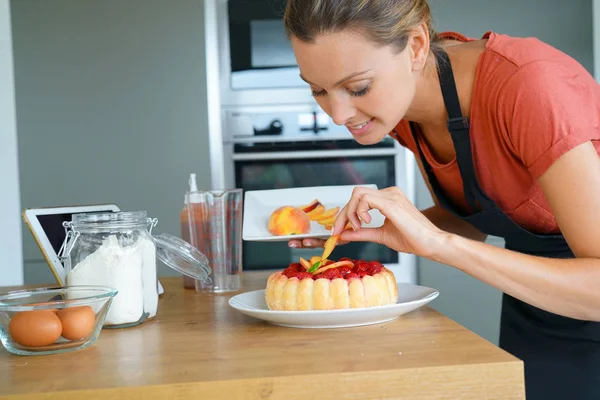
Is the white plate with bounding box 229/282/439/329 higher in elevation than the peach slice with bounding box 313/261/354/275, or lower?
lower

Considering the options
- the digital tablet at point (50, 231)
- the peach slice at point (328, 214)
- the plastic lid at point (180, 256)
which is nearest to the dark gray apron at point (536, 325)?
→ the peach slice at point (328, 214)

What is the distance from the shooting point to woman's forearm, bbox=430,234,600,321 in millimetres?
1078

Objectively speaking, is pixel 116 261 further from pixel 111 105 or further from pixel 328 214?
pixel 111 105

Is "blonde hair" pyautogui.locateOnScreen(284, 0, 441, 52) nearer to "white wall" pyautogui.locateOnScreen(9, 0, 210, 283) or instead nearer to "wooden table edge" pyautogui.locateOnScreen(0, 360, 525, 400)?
"wooden table edge" pyautogui.locateOnScreen(0, 360, 525, 400)

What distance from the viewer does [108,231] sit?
1185 millimetres

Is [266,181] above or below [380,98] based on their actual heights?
below

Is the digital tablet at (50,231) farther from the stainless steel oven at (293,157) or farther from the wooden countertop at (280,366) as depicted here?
the stainless steel oven at (293,157)

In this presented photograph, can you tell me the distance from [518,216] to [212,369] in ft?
2.60

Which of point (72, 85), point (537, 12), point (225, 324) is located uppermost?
point (537, 12)

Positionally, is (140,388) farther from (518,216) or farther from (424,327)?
(518,216)

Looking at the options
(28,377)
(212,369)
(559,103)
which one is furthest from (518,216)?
(28,377)

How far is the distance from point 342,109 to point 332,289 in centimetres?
33

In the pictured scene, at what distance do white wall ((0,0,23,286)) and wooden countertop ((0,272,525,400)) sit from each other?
63.0 inches

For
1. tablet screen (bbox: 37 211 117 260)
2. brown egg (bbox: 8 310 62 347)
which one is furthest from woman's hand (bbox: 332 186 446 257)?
tablet screen (bbox: 37 211 117 260)
